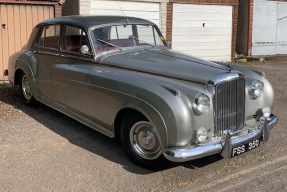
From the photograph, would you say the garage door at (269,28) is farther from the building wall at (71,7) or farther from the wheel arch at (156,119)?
the wheel arch at (156,119)

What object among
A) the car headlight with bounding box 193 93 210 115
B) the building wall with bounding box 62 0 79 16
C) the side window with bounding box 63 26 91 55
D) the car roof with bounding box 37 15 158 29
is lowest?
the car headlight with bounding box 193 93 210 115

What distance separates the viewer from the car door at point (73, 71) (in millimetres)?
5379

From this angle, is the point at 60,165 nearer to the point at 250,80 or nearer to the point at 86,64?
the point at 86,64

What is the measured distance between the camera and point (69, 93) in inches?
222

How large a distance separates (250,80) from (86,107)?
7.16ft

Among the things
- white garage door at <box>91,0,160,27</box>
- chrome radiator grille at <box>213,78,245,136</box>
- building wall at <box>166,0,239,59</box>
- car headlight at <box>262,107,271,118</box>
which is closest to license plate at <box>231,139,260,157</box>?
chrome radiator grille at <box>213,78,245,136</box>

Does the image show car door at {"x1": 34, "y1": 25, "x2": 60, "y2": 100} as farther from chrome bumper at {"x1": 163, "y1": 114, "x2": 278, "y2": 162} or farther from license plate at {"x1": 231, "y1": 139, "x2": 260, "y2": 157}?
license plate at {"x1": 231, "y1": 139, "x2": 260, "y2": 157}

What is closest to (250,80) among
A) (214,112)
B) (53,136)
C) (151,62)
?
(214,112)

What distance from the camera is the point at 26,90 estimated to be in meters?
7.21

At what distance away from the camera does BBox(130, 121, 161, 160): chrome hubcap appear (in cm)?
440

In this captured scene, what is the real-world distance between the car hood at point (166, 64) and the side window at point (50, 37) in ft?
4.24

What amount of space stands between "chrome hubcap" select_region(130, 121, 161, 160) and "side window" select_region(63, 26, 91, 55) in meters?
1.49

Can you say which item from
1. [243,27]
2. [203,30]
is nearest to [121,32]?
[203,30]

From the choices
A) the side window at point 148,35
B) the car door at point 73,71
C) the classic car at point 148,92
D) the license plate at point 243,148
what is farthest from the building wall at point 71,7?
the license plate at point 243,148
